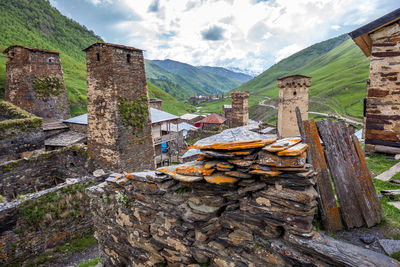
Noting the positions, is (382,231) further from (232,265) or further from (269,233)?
(232,265)

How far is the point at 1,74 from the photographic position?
27.6m

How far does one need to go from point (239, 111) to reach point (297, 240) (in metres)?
30.0

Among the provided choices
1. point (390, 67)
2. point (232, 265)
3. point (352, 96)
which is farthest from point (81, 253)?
point (352, 96)

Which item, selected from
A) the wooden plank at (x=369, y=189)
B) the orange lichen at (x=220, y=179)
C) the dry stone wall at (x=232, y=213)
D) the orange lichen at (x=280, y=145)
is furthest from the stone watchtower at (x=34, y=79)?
the wooden plank at (x=369, y=189)

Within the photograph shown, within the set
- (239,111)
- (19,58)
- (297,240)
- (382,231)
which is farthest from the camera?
(239,111)

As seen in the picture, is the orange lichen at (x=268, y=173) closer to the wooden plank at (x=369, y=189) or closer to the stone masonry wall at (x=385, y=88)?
the wooden plank at (x=369, y=189)

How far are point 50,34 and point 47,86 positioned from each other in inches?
2869

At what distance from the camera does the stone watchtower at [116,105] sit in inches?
505

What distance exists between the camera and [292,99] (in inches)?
906

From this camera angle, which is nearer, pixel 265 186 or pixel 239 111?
pixel 265 186

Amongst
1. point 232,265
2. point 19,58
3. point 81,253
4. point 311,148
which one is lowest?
point 81,253

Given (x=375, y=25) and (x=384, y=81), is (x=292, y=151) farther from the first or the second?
(x=375, y=25)

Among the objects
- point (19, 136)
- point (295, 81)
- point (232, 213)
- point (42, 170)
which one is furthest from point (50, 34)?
point (232, 213)

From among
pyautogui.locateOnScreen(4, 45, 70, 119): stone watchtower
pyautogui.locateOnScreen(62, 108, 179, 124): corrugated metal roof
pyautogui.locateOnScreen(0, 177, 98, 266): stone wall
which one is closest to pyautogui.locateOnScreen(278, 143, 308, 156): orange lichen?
pyautogui.locateOnScreen(0, 177, 98, 266): stone wall
